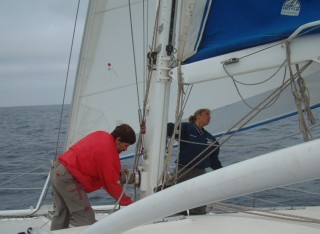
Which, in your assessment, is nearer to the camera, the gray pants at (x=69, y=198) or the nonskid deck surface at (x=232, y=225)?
the nonskid deck surface at (x=232, y=225)

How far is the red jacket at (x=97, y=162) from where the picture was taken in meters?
2.78

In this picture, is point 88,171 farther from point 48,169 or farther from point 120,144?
point 48,169

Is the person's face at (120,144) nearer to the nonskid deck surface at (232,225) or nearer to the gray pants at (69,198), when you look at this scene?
the gray pants at (69,198)

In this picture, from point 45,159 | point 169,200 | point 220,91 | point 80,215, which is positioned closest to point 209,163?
point 220,91

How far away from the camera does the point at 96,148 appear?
279 centimetres

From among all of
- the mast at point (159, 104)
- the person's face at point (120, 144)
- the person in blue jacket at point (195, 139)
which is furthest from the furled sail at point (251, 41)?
the person in blue jacket at point (195, 139)

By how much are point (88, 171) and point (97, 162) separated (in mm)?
110

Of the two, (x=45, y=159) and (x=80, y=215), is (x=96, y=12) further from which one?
(x=45, y=159)

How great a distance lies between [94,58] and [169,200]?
3003 millimetres

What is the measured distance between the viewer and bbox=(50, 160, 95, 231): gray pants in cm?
292

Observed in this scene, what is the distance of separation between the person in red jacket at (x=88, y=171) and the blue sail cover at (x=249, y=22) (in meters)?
0.71

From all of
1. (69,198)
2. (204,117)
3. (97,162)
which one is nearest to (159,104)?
(97,162)

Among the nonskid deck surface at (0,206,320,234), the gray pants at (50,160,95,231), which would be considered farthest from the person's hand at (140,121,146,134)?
the nonskid deck surface at (0,206,320,234)

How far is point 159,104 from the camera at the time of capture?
2809 millimetres
